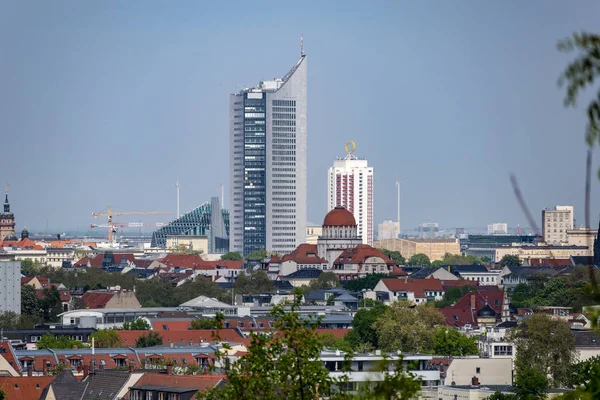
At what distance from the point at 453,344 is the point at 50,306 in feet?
155

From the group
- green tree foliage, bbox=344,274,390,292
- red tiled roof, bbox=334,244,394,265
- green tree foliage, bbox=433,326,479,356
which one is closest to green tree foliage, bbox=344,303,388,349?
green tree foliage, bbox=433,326,479,356

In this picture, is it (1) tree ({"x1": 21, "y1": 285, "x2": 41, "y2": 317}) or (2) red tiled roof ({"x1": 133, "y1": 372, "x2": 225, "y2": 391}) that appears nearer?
(2) red tiled roof ({"x1": 133, "y1": 372, "x2": 225, "y2": 391})

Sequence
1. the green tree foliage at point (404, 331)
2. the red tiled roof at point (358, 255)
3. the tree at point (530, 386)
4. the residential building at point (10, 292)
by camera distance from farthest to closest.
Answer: the red tiled roof at point (358, 255) → the residential building at point (10, 292) → the green tree foliage at point (404, 331) → the tree at point (530, 386)

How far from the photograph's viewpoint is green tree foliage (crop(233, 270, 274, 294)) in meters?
151

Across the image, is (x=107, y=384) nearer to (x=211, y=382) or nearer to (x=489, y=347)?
(x=211, y=382)

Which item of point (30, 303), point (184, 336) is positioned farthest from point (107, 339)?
point (30, 303)

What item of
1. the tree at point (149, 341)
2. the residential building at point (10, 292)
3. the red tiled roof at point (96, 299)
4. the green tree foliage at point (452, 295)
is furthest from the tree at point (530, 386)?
the green tree foliage at point (452, 295)

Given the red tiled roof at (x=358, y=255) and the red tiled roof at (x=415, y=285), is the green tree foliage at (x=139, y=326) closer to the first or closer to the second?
the red tiled roof at (x=415, y=285)

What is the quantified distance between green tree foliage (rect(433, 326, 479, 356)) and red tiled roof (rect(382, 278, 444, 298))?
62714mm

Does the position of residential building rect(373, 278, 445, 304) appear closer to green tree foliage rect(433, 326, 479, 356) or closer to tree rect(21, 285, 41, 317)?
tree rect(21, 285, 41, 317)

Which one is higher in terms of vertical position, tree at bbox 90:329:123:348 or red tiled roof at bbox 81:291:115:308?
red tiled roof at bbox 81:291:115:308

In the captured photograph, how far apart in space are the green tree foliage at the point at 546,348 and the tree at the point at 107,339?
766 inches

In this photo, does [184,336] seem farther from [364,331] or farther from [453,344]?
[453,344]

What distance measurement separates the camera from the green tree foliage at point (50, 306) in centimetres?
12038
